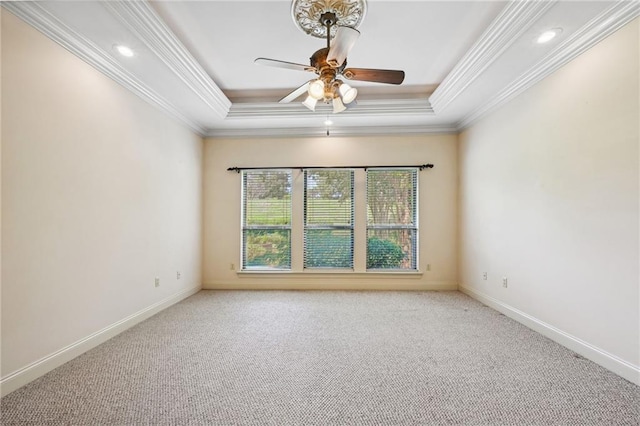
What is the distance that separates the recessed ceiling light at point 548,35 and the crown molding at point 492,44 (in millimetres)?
182

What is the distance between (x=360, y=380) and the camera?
1.96m

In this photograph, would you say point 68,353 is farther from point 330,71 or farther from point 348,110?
point 348,110

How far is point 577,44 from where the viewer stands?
2275 mm

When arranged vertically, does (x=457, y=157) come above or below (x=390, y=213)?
above

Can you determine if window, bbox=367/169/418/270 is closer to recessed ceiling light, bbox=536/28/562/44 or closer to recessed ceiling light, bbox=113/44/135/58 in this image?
recessed ceiling light, bbox=536/28/562/44

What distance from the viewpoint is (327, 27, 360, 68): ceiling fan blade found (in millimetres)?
1740

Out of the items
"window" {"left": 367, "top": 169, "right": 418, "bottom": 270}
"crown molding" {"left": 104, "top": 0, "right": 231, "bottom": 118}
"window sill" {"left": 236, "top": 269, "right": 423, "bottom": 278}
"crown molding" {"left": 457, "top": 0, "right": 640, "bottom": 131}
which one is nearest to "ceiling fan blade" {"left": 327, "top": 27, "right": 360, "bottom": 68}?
"crown molding" {"left": 104, "top": 0, "right": 231, "bottom": 118}

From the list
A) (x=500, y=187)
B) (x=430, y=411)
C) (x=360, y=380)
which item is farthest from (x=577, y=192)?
(x=360, y=380)

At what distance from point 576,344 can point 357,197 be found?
296 cm

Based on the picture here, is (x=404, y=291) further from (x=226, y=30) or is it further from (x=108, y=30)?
(x=108, y=30)

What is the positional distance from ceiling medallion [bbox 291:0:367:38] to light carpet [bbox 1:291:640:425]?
267 cm

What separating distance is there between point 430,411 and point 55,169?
309 centimetres

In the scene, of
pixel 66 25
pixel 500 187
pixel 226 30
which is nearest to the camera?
pixel 66 25

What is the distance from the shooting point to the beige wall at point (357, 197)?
4395mm
